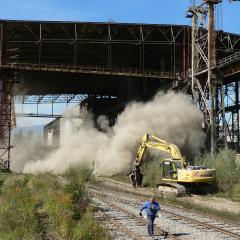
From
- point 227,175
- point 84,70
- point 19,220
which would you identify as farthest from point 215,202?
point 84,70

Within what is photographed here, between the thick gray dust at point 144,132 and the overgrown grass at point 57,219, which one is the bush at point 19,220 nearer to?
the overgrown grass at point 57,219

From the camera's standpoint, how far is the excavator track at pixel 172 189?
26.2 m

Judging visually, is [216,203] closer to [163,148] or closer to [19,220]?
[163,148]

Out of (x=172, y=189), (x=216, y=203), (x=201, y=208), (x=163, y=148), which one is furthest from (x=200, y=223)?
(x=163, y=148)

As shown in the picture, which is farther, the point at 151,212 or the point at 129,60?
the point at 129,60

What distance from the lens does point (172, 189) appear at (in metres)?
26.8

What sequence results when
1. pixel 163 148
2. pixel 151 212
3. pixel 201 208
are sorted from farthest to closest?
pixel 163 148
pixel 201 208
pixel 151 212

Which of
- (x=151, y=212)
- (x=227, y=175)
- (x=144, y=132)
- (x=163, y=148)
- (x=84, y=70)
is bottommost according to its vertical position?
(x=227, y=175)

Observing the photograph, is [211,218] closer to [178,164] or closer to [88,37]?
[178,164]

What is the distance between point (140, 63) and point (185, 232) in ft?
135

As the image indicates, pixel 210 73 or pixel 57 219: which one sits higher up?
pixel 210 73

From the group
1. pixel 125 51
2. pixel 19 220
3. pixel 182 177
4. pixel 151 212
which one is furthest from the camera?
pixel 125 51

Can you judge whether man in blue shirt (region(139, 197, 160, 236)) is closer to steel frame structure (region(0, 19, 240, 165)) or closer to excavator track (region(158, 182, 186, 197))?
excavator track (region(158, 182, 186, 197))

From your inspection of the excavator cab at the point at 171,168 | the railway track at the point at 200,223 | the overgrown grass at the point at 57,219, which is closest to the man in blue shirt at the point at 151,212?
the railway track at the point at 200,223
